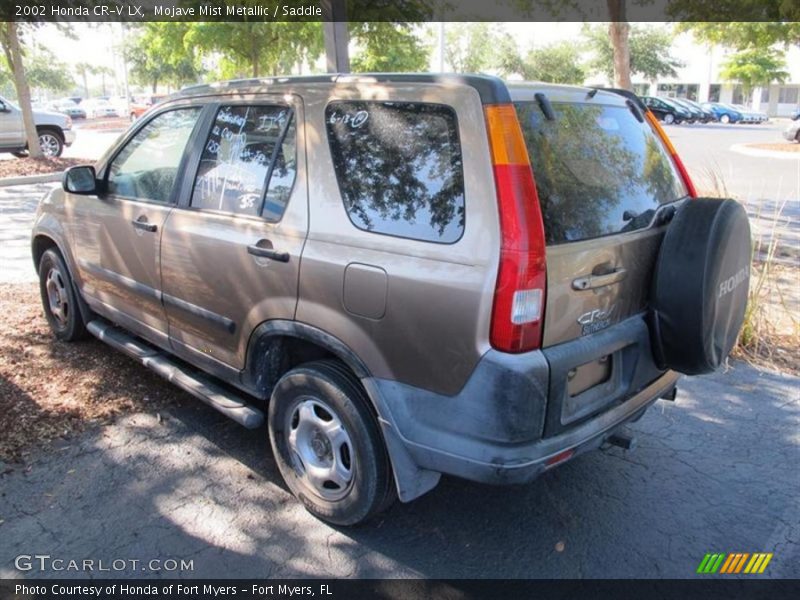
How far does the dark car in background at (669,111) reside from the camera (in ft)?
129

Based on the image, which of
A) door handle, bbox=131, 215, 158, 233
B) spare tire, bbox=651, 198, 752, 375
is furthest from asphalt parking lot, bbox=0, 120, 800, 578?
door handle, bbox=131, 215, 158, 233

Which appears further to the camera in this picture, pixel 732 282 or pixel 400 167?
pixel 732 282

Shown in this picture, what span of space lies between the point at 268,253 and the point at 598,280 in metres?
1.45

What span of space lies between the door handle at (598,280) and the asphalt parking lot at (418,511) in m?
1.22

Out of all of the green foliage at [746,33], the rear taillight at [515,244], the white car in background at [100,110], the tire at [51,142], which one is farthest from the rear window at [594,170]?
the white car in background at [100,110]

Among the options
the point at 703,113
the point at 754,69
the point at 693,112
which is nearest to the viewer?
the point at 693,112

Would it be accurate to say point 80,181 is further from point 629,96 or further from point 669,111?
point 669,111

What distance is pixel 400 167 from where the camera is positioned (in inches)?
103

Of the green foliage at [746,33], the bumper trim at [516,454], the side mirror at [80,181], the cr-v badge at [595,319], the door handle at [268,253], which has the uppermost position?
the green foliage at [746,33]

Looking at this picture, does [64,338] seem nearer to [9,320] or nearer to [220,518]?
[9,320]

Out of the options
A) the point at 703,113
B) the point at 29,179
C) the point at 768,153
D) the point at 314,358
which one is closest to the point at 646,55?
the point at 703,113

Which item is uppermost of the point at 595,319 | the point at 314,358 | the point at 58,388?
the point at 595,319

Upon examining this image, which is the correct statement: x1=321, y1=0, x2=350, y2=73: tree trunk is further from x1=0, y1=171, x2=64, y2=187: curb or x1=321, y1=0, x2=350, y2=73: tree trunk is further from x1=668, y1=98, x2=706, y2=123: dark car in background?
x1=668, y1=98, x2=706, y2=123: dark car in background

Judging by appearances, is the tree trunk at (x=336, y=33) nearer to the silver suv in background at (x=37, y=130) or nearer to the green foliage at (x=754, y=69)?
the silver suv in background at (x=37, y=130)
